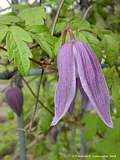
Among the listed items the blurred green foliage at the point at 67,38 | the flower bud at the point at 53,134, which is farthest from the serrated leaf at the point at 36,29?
the flower bud at the point at 53,134

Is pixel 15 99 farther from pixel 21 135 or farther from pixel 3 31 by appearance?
pixel 3 31

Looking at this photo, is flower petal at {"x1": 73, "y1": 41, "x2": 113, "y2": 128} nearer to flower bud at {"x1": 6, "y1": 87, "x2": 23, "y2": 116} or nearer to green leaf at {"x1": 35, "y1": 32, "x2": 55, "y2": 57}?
green leaf at {"x1": 35, "y1": 32, "x2": 55, "y2": 57}

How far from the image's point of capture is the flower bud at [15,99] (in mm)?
1366

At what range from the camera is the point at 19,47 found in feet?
3.33

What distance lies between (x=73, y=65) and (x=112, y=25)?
1.07m

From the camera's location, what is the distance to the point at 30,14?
1.14m

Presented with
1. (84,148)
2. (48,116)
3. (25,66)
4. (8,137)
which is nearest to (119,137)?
(48,116)

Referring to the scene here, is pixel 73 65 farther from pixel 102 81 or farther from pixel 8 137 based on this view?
pixel 8 137

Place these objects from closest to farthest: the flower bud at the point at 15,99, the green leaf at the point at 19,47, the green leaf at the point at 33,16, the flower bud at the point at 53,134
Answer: the green leaf at the point at 19,47 → the green leaf at the point at 33,16 → the flower bud at the point at 15,99 → the flower bud at the point at 53,134

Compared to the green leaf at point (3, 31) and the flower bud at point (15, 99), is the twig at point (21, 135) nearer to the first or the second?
the flower bud at point (15, 99)

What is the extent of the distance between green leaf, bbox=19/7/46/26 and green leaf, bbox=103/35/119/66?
19 centimetres

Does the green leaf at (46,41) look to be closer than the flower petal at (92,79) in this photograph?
No

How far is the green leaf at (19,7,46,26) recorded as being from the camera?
3.68 feet

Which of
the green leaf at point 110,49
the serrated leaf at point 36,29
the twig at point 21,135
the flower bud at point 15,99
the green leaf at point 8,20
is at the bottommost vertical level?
the twig at point 21,135
